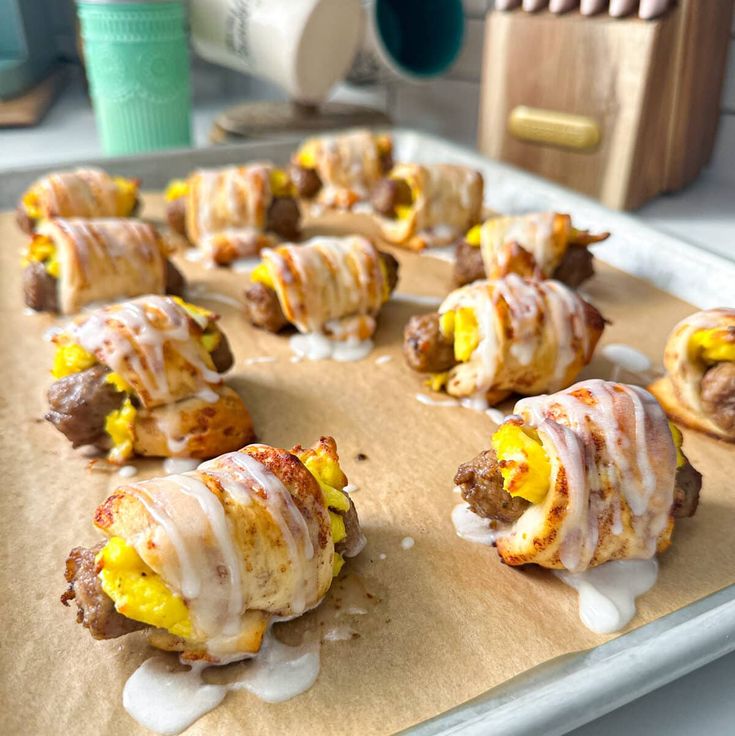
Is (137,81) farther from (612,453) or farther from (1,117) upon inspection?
(612,453)

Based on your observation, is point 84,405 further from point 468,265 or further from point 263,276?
point 468,265

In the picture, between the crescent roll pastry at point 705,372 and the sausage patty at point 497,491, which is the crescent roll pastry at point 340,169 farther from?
the sausage patty at point 497,491

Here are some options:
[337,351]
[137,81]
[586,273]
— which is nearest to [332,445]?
[337,351]

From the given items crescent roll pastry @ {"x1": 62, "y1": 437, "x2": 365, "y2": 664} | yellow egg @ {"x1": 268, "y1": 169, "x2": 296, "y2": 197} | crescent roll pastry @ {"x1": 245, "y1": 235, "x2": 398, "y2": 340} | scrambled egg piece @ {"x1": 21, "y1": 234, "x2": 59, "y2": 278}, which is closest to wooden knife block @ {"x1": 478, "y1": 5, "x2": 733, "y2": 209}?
yellow egg @ {"x1": 268, "y1": 169, "x2": 296, "y2": 197}

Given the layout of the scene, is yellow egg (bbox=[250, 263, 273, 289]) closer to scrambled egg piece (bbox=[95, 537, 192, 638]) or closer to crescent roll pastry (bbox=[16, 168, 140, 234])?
crescent roll pastry (bbox=[16, 168, 140, 234])

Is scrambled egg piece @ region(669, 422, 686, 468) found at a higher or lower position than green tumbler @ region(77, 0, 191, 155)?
lower

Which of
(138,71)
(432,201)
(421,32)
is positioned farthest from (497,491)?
(421,32)
